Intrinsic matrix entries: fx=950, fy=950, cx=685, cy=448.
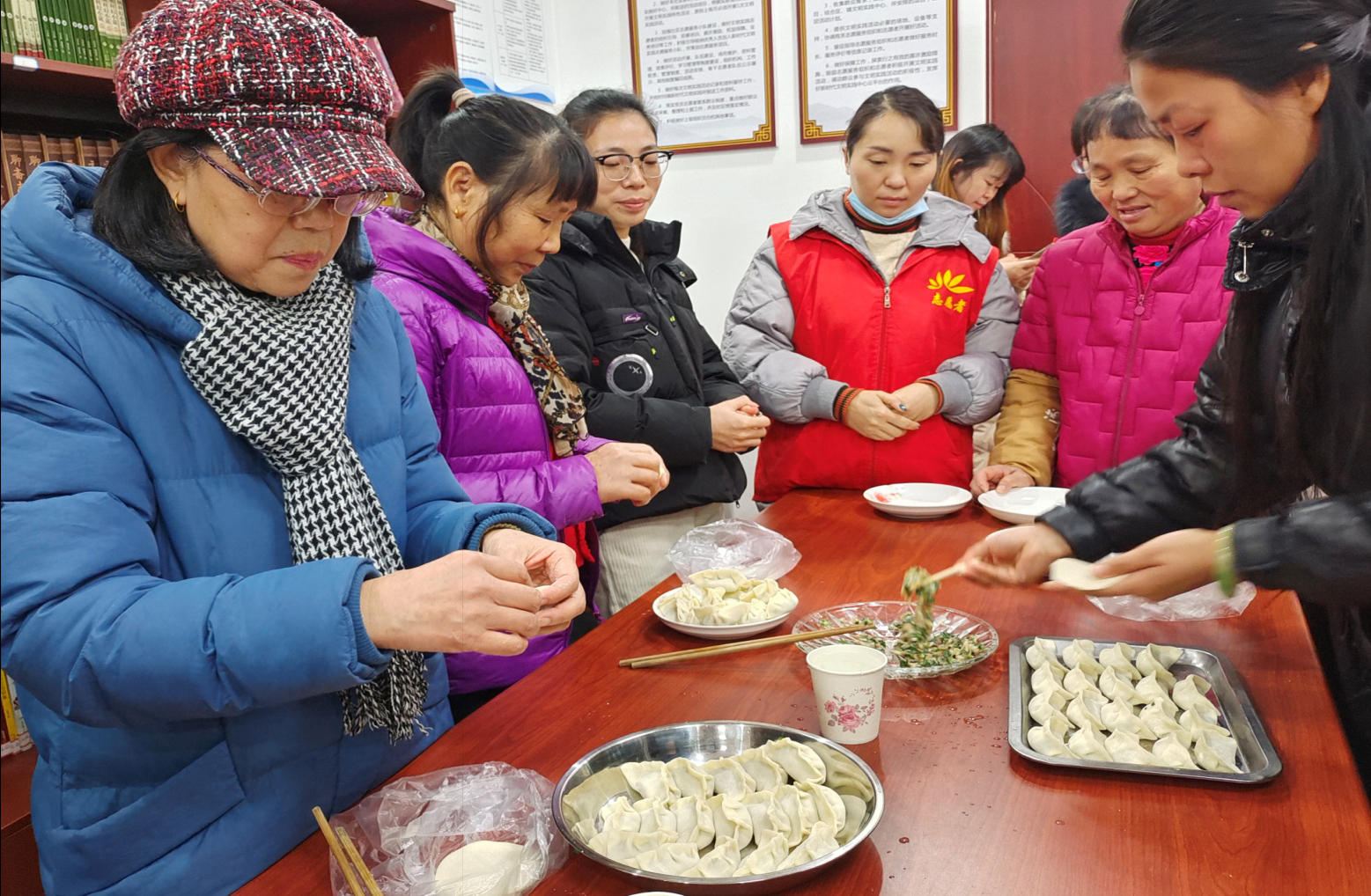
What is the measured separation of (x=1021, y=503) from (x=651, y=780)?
1410 mm

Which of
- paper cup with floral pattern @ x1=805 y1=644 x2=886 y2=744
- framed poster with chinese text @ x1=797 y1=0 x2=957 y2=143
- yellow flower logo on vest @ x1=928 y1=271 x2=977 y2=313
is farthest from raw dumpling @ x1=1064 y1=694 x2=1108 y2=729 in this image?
framed poster with chinese text @ x1=797 y1=0 x2=957 y2=143

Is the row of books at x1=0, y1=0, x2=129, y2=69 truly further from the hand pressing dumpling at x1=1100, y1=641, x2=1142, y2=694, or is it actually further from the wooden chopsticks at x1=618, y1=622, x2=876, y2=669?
the hand pressing dumpling at x1=1100, y1=641, x2=1142, y2=694

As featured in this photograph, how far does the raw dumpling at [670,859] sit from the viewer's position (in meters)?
0.96

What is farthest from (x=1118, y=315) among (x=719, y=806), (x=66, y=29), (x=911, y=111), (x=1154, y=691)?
(x=66, y=29)

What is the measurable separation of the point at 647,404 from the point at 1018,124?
224 centimetres

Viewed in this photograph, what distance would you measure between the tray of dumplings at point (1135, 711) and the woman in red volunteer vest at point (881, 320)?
114cm

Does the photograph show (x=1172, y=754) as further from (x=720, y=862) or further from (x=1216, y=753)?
(x=720, y=862)

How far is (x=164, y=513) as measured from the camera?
1.04m

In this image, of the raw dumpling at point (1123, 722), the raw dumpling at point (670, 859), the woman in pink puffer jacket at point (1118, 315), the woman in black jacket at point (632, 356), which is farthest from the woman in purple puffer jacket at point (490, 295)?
the woman in pink puffer jacket at point (1118, 315)

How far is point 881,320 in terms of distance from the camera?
102 inches

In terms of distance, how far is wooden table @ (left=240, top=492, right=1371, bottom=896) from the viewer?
96 cm

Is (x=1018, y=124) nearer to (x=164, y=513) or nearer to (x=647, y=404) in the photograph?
(x=647, y=404)

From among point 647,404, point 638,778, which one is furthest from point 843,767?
point 647,404

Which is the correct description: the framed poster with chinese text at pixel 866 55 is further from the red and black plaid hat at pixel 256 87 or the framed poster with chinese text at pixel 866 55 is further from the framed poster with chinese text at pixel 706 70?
the red and black plaid hat at pixel 256 87
